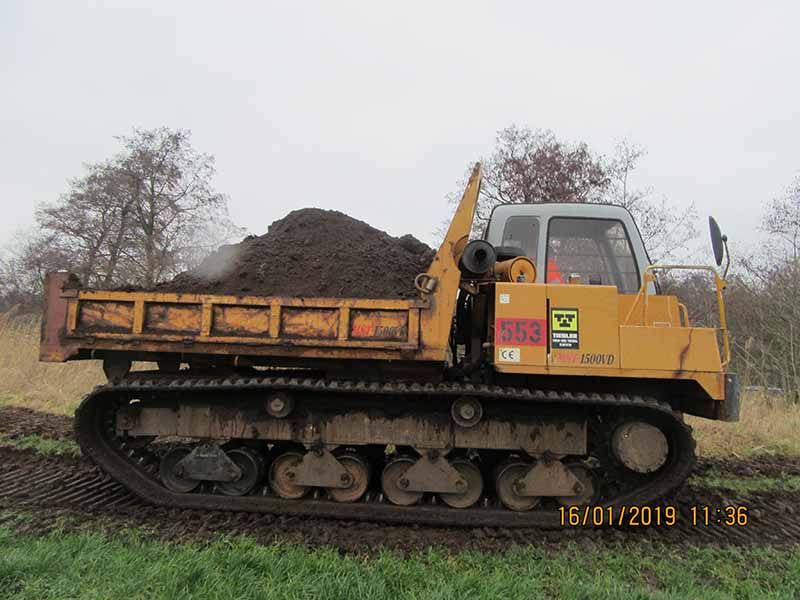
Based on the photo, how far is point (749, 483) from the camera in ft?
20.0

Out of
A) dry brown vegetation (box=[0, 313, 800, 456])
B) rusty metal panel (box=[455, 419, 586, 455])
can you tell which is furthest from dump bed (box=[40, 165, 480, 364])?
dry brown vegetation (box=[0, 313, 800, 456])

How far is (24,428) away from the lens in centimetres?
721

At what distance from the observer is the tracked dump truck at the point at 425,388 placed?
4.36m

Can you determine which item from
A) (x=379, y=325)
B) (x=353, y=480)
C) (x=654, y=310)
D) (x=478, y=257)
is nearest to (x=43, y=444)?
(x=353, y=480)

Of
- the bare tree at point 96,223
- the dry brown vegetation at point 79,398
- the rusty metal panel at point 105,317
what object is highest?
the bare tree at point 96,223

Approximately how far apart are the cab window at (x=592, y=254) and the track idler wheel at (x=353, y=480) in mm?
2442

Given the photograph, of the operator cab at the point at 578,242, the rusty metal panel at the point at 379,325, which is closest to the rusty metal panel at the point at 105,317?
the rusty metal panel at the point at 379,325

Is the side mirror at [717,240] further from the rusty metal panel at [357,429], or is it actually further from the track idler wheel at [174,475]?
the track idler wheel at [174,475]

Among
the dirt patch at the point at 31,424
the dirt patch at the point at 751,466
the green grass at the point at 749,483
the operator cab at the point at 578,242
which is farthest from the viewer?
the dirt patch at the point at 31,424

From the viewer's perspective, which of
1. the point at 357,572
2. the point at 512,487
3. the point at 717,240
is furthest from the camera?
the point at 512,487

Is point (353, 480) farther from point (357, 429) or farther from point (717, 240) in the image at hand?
point (717, 240)

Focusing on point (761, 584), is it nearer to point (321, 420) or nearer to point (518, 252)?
point (518, 252)

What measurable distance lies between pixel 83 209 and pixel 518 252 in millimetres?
21525

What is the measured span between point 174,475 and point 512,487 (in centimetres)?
307
